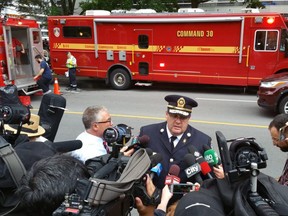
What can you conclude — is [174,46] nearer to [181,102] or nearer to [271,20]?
[271,20]

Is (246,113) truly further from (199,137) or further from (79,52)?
(79,52)

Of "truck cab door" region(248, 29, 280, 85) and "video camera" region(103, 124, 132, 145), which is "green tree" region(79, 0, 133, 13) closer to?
"truck cab door" region(248, 29, 280, 85)

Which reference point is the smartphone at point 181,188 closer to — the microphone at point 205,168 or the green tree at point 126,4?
the microphone at point 205,168

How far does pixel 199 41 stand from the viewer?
12977 millimetres

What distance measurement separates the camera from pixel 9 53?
11539mm

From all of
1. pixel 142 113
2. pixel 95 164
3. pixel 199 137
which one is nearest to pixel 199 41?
pixel 142 113

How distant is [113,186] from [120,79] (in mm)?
13074

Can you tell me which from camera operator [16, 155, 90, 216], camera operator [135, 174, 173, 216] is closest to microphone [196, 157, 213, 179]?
camera operator [135, 174, 173, 216]

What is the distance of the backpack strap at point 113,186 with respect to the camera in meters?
1.51

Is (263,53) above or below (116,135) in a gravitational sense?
below

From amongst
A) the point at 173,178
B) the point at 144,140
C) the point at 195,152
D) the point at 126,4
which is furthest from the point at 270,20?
the point at 173,178

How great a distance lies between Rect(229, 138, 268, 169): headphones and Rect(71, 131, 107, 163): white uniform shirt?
178cm

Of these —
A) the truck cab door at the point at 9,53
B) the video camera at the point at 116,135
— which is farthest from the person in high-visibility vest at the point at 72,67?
the video camera at the point at 116,135

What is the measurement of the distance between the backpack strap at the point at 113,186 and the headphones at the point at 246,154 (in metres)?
→ 0.50
